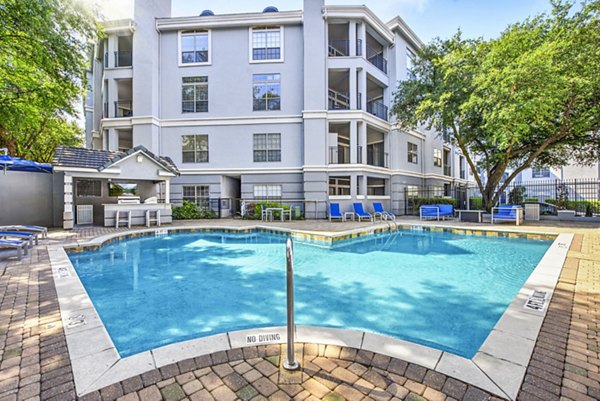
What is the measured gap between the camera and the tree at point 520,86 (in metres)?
10.3

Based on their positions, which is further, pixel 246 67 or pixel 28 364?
pixel 246 67

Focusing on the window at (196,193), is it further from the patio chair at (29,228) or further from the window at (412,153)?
the window at (412,153)

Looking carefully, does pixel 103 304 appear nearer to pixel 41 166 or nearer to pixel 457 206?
pixel 41 166

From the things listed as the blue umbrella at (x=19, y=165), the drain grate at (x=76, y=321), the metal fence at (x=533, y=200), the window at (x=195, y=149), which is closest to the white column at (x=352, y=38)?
the metal fence at (x=533, y=200)

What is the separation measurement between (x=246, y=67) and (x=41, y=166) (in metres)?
11.4

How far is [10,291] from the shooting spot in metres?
3.99

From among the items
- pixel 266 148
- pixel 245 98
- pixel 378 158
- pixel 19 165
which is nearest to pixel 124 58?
pixel 245 98

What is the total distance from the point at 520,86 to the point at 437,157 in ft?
39.8

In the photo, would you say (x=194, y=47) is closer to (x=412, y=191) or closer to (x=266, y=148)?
(x=266, y=148)

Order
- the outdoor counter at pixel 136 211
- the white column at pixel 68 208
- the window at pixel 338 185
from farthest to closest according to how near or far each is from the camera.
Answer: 1. the window at pixel 338 185
2. the outdoor counter at pixel 136 211
3. the white column at pixel 68 208

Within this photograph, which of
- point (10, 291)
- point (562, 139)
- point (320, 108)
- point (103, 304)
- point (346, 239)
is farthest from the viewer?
point (320, 108)

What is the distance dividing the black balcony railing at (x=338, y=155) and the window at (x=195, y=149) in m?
7.74

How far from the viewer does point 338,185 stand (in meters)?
17.6

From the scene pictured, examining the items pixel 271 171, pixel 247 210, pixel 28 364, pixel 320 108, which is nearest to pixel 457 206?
pixel 320 108
